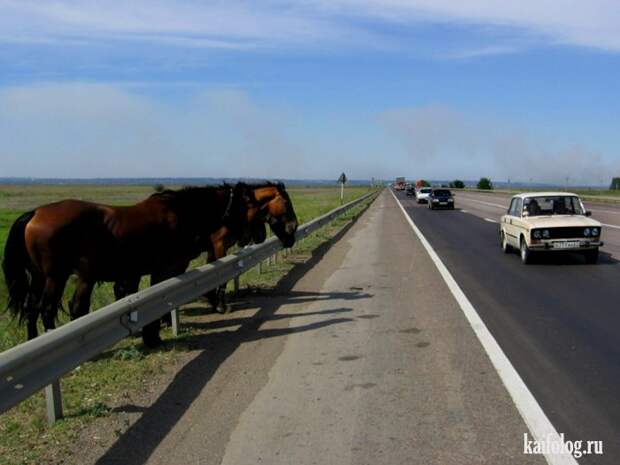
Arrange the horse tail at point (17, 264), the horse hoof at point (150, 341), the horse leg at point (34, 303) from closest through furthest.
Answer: the horse tail at point (17, 264), the horse leg at point (34, 303), the horse hoof at point (150, 341)

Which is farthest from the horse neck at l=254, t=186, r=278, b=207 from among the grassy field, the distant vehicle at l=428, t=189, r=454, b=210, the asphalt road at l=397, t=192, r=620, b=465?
the distant vehicle at l=428, t=189, r=454, b=210

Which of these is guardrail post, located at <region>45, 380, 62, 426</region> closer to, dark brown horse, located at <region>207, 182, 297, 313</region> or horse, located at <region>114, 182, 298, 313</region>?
horse, located at <region>114, 182, 298, 313</region>

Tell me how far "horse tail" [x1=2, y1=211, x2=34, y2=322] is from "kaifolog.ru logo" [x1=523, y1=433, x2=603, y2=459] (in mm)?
5235

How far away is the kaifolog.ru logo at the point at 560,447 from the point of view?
Result: 13.9ft

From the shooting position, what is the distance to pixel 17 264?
22.6 feet

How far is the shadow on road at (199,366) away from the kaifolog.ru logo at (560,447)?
257 cm

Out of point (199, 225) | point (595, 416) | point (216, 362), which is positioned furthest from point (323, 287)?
point (595, 416)

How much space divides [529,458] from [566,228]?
10.8m

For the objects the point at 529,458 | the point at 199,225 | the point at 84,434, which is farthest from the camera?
the point at 199,225

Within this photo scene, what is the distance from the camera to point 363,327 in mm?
8266

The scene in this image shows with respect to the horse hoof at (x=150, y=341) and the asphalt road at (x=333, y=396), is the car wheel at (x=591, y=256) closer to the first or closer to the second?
the asphalt road at (x=333, y=396)

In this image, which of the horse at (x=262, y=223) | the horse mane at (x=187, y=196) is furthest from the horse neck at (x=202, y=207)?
the horse at (x=262, y=223)

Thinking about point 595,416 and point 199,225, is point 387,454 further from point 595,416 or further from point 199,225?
point 199,225

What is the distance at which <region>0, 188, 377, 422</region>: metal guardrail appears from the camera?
417cm
